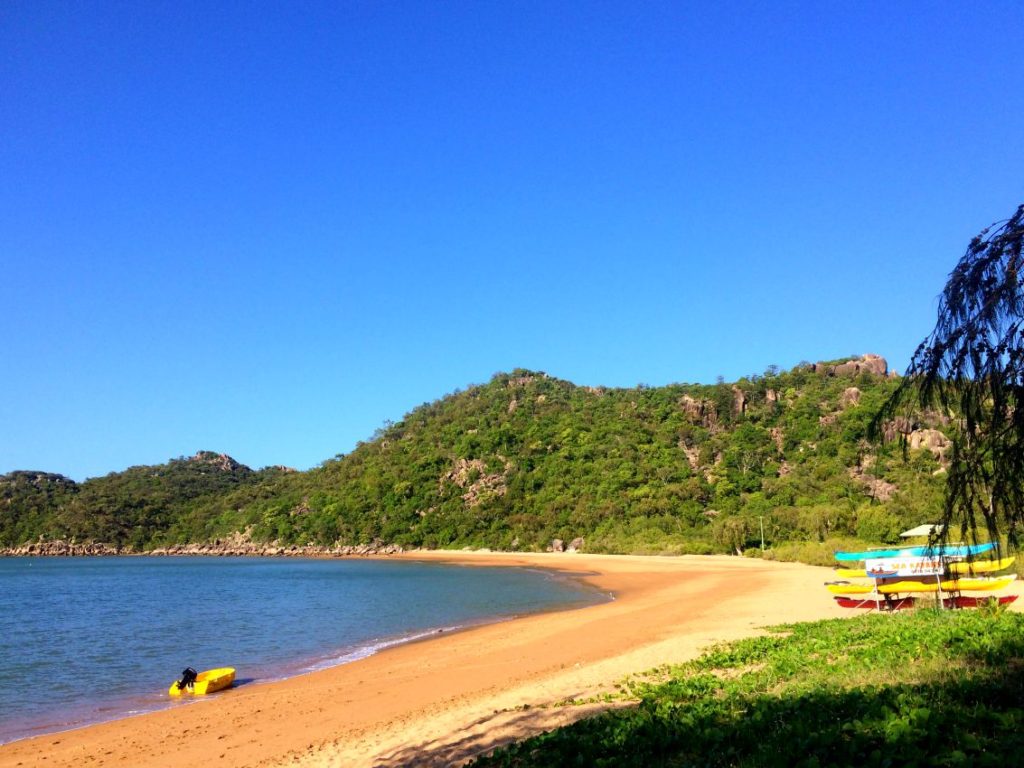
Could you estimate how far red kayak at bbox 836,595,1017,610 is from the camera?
16.6m

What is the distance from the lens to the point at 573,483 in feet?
316

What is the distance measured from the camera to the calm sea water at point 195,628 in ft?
55.5

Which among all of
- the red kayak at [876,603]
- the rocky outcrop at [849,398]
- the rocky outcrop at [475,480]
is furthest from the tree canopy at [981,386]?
Result: the rocky outcrop at [475,480]

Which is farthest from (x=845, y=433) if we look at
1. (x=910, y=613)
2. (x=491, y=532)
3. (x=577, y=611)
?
(x=910, y=613)

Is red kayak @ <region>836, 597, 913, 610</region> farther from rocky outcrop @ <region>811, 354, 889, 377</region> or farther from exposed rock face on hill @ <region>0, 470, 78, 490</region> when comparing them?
exposed rock face on hill @ <region>0, 470, 78, 490</region>

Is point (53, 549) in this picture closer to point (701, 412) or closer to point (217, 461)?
point (217, 461)

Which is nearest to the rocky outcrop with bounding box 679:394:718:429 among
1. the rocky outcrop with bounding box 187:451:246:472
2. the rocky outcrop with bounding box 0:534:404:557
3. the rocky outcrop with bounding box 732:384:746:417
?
the rocky outcrop with bounding box 732:384:746:417

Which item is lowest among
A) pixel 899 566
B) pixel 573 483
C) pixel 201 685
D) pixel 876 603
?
pixel 201 685

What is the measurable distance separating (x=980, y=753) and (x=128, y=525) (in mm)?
156320

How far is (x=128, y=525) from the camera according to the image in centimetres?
13675

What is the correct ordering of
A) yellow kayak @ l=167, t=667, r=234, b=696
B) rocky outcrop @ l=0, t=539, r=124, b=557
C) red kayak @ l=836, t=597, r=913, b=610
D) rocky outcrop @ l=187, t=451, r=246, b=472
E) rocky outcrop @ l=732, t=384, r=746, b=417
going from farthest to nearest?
rocky outcrop @ l=187, t=451, r=246, b=472, rocky outcrop @ l=0, t=539, r=124, b=557, rocky outcrop @ l=732, t=384, r=746, b=417, red kayak @ l=836, t=597, r=913, b=610, yellow kayak @ l=167, t=667, r=234, b=696

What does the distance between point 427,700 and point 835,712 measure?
28.4 ft

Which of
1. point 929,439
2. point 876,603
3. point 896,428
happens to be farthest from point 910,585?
point 929,439

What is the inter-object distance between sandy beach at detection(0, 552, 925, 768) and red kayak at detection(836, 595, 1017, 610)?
46cm
